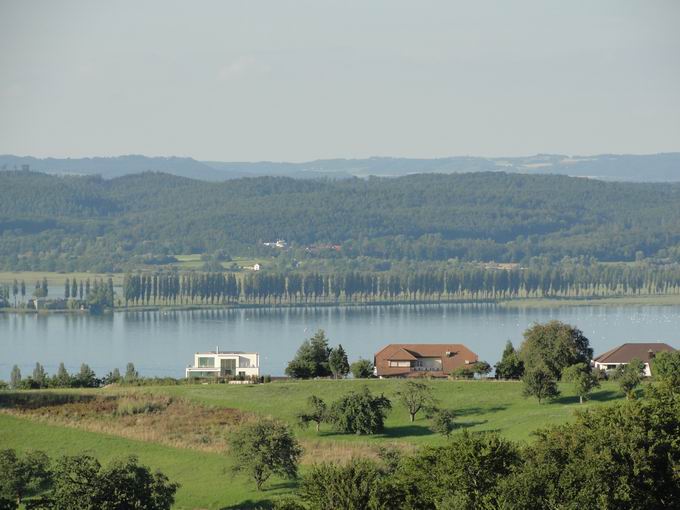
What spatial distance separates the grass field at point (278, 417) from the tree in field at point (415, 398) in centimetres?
24

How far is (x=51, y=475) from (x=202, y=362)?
2748 centimetres

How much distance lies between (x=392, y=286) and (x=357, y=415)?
97.2 meters

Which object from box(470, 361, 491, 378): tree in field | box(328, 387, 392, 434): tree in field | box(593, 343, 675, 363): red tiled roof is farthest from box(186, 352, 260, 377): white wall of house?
box(328, 387, 392, 434): tree in field

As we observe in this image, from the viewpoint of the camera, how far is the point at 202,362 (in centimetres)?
6681

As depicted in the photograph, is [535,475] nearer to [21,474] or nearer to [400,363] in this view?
[21,474]

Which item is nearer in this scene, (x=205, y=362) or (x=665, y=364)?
(x=665, y=364)

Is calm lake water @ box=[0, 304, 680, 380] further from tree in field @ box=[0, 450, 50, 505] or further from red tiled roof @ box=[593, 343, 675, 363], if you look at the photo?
tree in field @ box=[0, 450, 50, 505]

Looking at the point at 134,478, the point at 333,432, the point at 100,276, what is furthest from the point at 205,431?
the point at 100,276

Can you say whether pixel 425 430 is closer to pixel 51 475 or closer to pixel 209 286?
pixel 51 475

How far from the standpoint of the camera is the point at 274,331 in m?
104

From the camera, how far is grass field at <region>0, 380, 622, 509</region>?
4050 centimetres

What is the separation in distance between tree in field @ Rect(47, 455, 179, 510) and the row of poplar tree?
324ft

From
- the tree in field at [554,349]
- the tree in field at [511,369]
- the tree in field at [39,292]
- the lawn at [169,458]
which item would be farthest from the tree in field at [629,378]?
the tree in field at [39,292]

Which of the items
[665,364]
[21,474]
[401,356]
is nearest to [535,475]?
[21,474]
